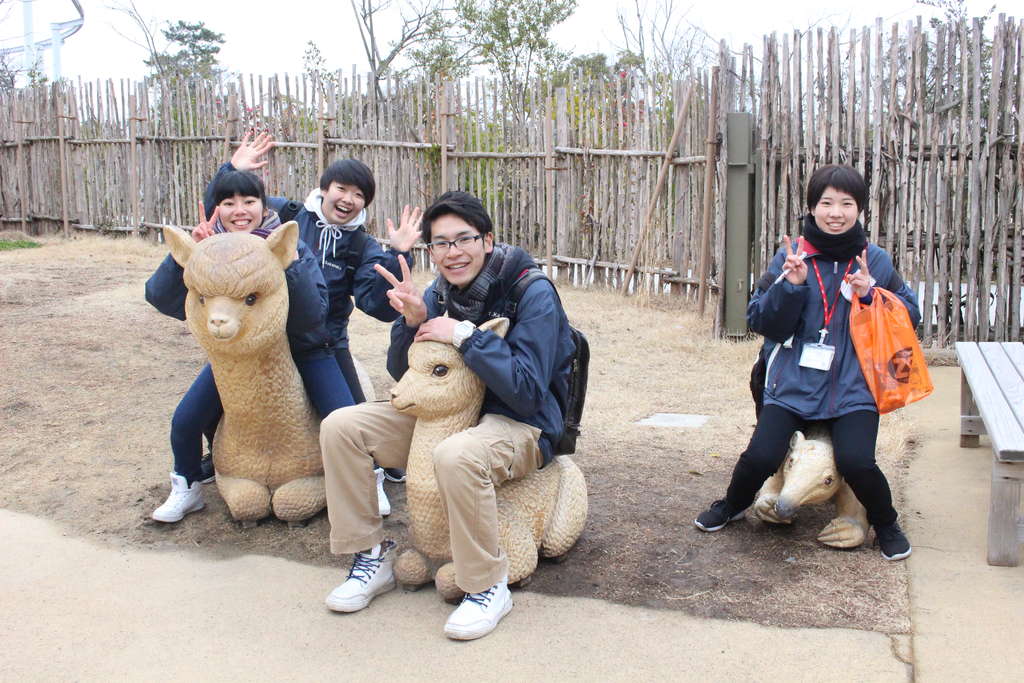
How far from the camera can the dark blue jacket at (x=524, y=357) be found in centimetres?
301

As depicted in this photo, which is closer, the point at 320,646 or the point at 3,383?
A: the point at 320,646

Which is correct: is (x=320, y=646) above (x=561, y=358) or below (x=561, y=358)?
below

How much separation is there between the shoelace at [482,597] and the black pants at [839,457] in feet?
3.74

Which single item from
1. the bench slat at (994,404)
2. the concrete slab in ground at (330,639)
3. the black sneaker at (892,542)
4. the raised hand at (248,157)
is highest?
the raised hand at (248,157)

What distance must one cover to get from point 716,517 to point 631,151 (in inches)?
238

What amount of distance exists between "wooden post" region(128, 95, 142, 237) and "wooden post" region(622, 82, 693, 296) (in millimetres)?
6817

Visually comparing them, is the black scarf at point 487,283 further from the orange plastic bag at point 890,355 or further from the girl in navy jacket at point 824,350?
the orange plastic bag at point 890,355

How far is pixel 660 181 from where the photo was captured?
28.8 ft

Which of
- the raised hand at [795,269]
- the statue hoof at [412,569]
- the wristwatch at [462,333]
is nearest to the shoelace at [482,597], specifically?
the statue hoof at [412,569]

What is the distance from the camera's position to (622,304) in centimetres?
911

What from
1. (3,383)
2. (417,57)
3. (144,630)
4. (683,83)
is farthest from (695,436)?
(417,57)

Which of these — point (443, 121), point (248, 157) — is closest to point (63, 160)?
point (443, 121)

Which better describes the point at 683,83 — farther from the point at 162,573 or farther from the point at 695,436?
the point at 162,573

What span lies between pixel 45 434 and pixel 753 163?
5.30 meters
